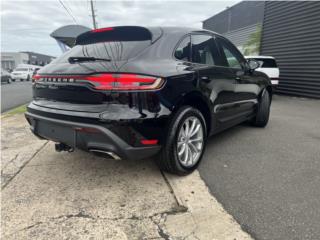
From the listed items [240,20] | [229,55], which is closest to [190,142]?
[229,55]

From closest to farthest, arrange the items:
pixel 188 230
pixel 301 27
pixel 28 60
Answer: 1. pixel 188 230
2. pixel 301 27
3. pixel 28 60

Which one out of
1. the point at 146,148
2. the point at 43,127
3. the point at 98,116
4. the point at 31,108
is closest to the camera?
the point at 98,116

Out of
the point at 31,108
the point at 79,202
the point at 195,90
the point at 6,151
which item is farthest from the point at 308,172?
the point at 6,151

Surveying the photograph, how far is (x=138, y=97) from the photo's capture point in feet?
7.20

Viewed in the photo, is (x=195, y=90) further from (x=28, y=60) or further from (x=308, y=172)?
(x=28, y=60)

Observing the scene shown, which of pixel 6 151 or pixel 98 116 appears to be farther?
pixel 6 151

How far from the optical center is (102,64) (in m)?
2.29

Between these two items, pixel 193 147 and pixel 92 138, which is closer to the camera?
pixel 92 138

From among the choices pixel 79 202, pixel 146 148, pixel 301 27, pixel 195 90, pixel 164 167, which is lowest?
pixel 79 202

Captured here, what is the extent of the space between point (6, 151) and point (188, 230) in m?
3.08

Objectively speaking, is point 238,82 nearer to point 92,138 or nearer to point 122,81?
point 122,81

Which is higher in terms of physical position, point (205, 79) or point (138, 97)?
point (205, 79)

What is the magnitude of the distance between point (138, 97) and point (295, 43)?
980 centimetres

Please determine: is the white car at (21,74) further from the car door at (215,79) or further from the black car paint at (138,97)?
the car door at (215,79)
